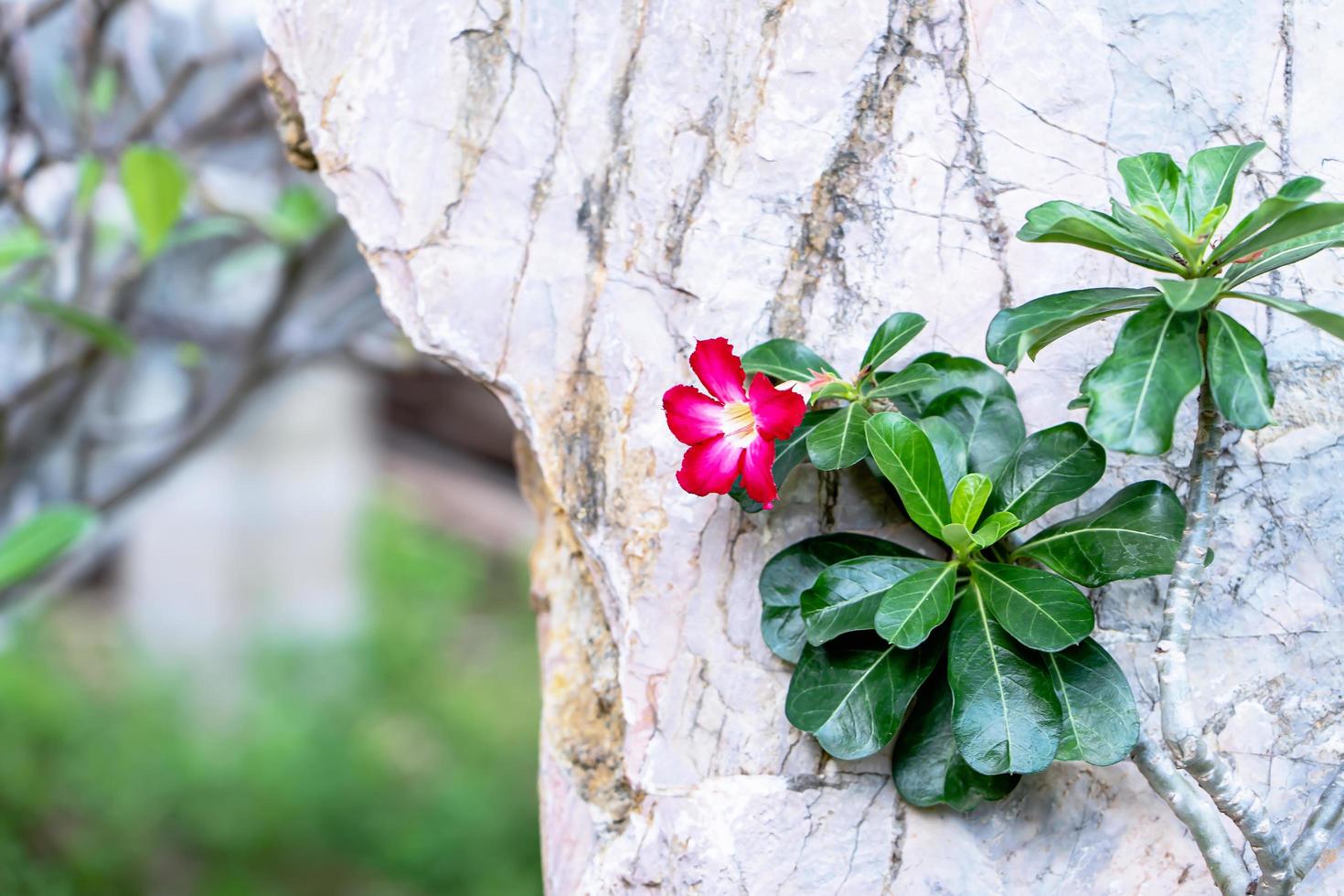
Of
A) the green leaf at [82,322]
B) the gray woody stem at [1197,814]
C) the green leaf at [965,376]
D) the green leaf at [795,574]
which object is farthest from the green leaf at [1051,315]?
the green leaf at [82,322]

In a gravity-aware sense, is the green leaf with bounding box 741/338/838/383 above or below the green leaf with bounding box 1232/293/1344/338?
below

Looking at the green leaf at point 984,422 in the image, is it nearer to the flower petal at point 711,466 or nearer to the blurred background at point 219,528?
the flower petal at point 711,466

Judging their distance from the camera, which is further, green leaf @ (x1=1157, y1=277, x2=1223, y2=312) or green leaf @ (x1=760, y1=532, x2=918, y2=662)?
green leaf @ (x1=760, y1=532, x2=918, y2=662)

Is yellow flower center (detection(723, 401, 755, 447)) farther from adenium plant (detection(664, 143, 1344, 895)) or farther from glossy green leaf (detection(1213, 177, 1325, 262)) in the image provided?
glossy green leaf (detection(1213, 177, 1325, 262))

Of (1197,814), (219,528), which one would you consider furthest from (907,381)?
(219,528)

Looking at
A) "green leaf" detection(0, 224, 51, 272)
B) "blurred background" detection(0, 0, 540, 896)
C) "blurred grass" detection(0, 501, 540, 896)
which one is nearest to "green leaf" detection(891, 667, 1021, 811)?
"blurred background" detection(0, 0, 540, 896)

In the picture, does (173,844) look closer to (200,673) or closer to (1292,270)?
(200,673)

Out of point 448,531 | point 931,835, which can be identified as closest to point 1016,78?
point 931,835
